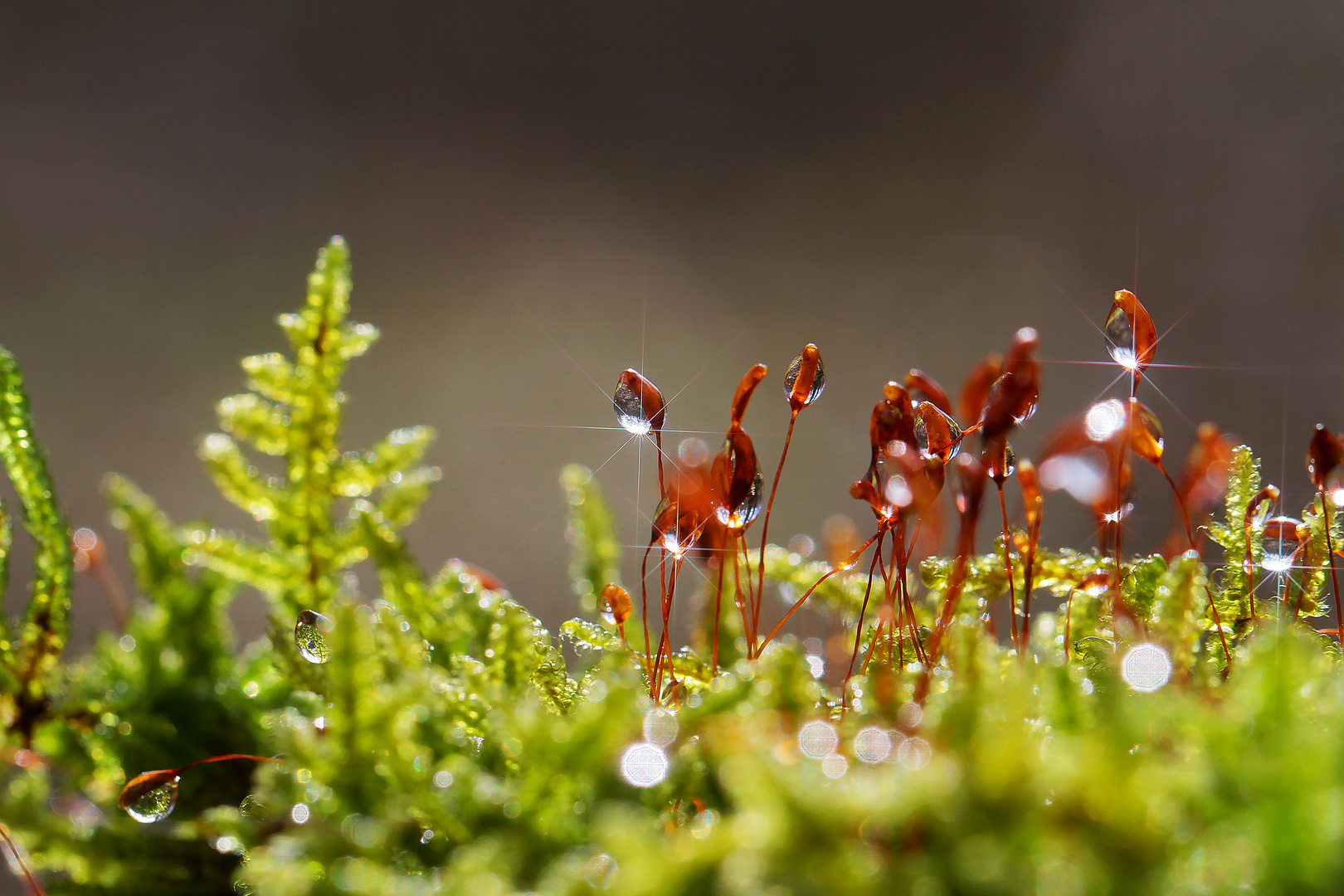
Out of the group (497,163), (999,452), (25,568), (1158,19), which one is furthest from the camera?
(1158,19)

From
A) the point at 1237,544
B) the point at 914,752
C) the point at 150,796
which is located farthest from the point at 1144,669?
the point at 150,796

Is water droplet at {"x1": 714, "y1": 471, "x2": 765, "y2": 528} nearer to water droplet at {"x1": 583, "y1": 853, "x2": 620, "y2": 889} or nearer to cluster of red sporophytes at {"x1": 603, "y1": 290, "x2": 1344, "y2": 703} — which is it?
cluster of red sporophytes at {"x1": 603, "y1": 290, "x2": 1344, "y2": 703}

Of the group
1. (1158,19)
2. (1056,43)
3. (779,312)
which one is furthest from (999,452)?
(1158,19)

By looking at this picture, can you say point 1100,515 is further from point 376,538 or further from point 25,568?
point 25,568

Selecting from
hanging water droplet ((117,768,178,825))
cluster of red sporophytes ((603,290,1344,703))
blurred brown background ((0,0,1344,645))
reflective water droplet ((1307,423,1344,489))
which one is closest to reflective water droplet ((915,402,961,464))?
cluster of red sporophytes ((603,290,1344,703))

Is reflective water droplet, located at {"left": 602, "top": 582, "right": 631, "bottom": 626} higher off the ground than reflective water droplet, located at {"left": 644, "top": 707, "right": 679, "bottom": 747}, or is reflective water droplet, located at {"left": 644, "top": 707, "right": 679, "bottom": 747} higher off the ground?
reflective water droplet, located at {"left": 602, "top": 582, "right": 631, "bottom": 626}

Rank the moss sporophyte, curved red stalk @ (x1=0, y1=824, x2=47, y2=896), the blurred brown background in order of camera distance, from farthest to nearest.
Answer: the blurred brown background, curved red stalk @ (x1=0, y1=824, x2=47, y2=896), the moss sporophyte

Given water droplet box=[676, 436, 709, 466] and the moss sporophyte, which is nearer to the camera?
the moss sporophyte

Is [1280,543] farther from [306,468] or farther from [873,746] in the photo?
[306,468]
